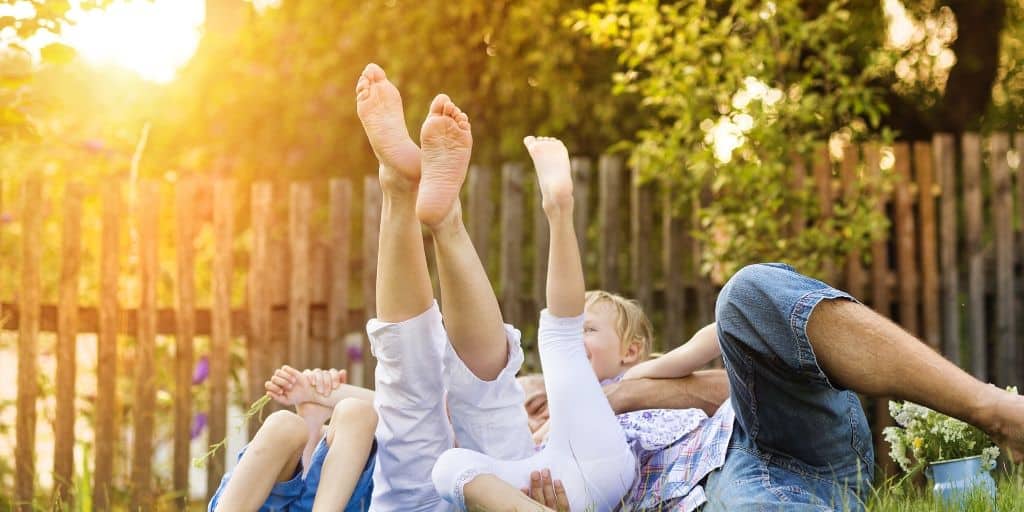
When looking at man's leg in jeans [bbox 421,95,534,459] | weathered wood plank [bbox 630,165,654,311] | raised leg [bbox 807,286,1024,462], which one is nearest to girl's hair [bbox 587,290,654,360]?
man's leg in jeans [bbox 421,95,534,459]

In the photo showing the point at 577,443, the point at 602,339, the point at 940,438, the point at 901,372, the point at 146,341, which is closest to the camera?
the point at 901,372

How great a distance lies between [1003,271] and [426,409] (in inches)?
143

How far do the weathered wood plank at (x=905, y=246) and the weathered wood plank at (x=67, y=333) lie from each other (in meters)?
3.73

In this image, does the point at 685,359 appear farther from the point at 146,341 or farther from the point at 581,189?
the point at 146,341

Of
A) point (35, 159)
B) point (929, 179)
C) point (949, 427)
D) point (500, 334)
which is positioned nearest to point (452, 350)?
point (500, 334)

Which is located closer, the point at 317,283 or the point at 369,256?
the point at 369,256

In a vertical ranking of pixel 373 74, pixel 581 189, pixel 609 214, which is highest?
pixel 373 74

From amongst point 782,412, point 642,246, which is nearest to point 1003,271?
point 642,246

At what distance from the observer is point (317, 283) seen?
4.66 metres

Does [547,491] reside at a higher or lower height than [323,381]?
lower

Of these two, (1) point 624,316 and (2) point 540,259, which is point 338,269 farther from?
(1) point 624,316

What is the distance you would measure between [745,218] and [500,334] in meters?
2.46

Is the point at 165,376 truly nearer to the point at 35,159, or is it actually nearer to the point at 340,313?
the point at 340,313

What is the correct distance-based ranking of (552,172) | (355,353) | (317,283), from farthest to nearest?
(355,353) < (317,283) < (552,172)
